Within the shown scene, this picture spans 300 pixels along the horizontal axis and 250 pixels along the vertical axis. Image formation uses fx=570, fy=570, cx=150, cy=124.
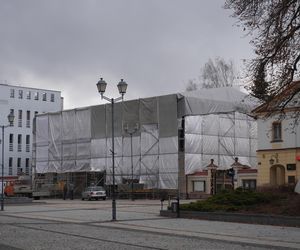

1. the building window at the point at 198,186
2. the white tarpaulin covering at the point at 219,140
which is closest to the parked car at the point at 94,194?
the white tarpaulin covering at the point at 219,140

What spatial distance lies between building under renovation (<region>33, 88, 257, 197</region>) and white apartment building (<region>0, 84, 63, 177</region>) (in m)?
20.5

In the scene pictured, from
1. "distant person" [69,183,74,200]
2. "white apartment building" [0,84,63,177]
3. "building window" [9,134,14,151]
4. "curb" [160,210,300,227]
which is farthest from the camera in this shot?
"building window" [9,134,14,151]

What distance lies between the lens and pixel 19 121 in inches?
3600

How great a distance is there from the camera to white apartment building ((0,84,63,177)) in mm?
89438

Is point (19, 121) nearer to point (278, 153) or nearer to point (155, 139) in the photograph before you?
point (155, 139)

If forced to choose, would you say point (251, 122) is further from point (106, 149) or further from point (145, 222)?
point (145, 222)

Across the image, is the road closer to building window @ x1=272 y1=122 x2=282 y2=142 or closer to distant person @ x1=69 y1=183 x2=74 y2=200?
building window @ x1=272 y1=122 x2=282 y2=142

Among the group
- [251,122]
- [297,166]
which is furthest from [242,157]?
[297,166]

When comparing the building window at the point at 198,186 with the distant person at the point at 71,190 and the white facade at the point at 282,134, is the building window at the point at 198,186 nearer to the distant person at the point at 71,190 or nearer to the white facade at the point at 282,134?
the white facade at the point at 282,134

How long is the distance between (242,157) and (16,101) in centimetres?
4315

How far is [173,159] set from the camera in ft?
190

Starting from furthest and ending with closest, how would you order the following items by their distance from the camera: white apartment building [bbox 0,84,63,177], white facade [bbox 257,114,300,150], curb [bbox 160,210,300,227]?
white apartment building [bbox 0,84,63,177]
white facade [bbox 257,114,300,150]
curb [bbox 160,210,300,227]

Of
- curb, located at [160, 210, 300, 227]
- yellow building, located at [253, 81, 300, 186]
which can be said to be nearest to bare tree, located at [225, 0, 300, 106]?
curb, located at [160, 210, 300, 227]

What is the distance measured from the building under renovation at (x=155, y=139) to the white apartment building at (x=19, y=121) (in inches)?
806
